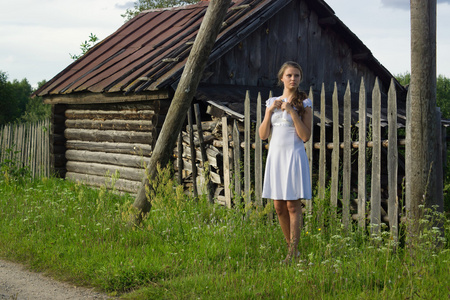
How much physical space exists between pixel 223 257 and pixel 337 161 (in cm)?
176

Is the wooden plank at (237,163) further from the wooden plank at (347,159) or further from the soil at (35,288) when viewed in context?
the soil at (35,288)

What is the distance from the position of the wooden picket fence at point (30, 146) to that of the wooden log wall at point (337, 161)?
5078 millimetres

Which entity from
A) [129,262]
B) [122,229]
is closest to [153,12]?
[122,229]

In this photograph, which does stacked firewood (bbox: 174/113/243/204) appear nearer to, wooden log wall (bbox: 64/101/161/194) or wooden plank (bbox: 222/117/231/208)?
wooden plank (bbox: 222/117/231/208)

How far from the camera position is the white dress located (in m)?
4.89

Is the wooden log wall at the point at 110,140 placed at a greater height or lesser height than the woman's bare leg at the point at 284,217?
greater

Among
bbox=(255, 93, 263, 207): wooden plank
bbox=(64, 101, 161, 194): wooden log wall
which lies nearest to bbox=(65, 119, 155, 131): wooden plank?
bbox=(64, 101, 161, 194): wooden log wall

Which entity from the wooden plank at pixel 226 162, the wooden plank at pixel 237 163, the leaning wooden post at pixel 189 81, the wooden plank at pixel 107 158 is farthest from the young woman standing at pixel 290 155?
the wooden plank at pixel 107 158

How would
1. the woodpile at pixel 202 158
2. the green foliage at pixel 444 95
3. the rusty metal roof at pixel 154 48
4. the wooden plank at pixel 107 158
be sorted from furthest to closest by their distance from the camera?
the green foliage at pixel 444 95, the wooden plank at pixel 107 158, the rusty metal roof at pixel 154 48, the woodpile at pixel 202 158

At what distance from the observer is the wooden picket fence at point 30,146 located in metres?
12.5

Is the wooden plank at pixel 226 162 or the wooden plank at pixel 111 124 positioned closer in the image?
the wooden plank at pixel 226 162

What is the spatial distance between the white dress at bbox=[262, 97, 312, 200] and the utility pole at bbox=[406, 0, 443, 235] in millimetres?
1018

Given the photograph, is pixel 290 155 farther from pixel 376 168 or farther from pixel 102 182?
pixel 102 182

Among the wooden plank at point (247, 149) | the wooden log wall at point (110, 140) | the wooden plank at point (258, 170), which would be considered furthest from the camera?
the wooden log wall at point (110, 140)
